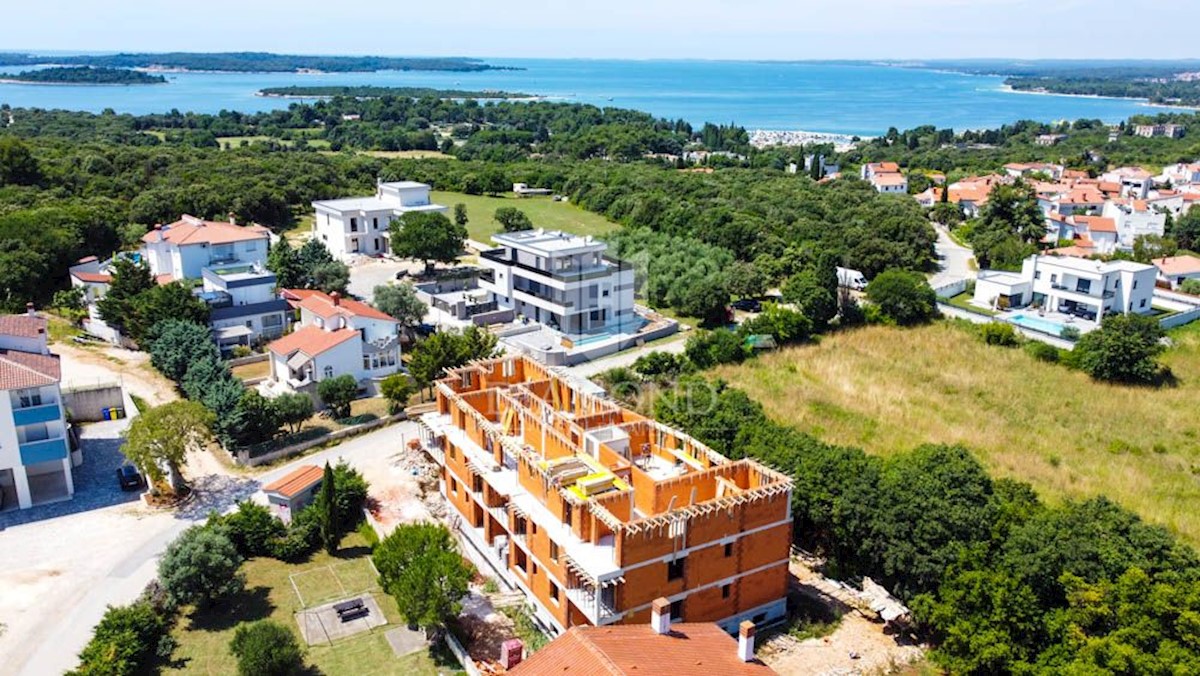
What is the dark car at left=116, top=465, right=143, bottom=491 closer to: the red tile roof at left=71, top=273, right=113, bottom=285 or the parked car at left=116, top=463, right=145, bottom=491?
the parked car at left=116, top=463, right=145, bottom=491

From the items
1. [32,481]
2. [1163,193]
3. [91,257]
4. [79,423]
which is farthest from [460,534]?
[1163,193]

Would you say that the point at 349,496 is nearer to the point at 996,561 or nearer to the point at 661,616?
the point at 661,616

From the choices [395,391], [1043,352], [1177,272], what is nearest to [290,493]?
[395,391]

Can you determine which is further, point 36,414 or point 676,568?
point 36,414

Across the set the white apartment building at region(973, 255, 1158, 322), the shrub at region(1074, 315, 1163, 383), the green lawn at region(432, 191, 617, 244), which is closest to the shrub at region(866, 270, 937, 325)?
the white apartment building at region(973, 255, 1158, 322)

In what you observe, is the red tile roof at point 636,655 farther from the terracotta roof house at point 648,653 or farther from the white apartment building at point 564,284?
the white apartment building at point 564,284
